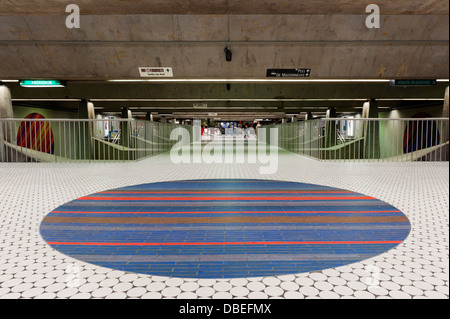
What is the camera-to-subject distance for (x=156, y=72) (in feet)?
34.8

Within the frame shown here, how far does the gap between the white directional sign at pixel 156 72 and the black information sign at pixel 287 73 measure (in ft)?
11.0

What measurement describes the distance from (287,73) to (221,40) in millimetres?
2530

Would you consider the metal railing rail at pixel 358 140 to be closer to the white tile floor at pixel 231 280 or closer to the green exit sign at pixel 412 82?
the green exit sign at pixel 412 82

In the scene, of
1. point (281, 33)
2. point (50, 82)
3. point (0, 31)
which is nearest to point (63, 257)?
point (281, 33)

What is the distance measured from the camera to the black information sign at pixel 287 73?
10555 millimetres

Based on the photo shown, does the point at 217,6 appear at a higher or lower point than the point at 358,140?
higher

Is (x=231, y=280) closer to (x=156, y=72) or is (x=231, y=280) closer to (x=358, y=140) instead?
(x=156, y=72)

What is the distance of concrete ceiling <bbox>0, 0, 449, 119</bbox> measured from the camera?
299 inches

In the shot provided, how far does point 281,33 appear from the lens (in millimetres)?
9273

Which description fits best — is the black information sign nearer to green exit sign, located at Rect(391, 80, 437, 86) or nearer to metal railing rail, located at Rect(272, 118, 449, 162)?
metal railing rail, located at Rect(272, 118, 449, 162)

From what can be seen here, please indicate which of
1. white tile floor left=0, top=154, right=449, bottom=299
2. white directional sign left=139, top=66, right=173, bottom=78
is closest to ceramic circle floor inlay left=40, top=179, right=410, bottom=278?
white tile floor left=0, top=154, right=449, bottom=299

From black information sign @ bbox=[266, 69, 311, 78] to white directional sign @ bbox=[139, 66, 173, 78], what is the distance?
11.0ft

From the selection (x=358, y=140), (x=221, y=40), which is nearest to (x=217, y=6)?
(x=221, y=40)
